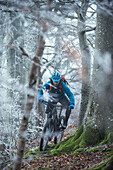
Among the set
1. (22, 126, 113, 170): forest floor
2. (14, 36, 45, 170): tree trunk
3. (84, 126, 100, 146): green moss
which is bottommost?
(22, 126, 113, 170): forest floor

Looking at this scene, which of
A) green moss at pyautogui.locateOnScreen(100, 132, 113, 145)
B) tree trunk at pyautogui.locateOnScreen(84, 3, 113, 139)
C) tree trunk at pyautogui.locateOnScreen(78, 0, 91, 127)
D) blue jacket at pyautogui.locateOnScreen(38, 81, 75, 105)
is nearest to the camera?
green moss at pyautogui.locateOnScreen(100, 132, 113, 145)

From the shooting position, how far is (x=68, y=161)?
15.7 feet

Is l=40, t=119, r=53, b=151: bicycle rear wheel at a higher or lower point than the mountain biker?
lower

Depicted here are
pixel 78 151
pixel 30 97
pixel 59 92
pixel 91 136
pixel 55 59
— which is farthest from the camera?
pixel 59 92

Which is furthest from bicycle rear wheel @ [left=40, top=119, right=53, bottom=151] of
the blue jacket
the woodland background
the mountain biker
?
the blue jacket

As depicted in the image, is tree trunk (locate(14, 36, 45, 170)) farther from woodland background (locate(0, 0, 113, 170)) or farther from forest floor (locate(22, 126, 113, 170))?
forest floor (locate(22, 126, 113, 170))

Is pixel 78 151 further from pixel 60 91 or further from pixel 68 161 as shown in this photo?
pixel 60 91

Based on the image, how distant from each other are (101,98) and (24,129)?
2.73m

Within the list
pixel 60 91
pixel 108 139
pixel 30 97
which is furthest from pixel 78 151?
pixel 30 97

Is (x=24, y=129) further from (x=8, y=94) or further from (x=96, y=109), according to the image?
(x=8, y=94)

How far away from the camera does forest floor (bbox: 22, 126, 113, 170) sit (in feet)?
14.3

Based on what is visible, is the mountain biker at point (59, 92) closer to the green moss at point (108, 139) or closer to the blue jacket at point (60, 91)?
the blue jacket at point (60, 91)

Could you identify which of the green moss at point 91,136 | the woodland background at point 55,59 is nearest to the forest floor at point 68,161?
the green moss at point 91,136

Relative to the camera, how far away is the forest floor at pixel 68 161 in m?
4.37
